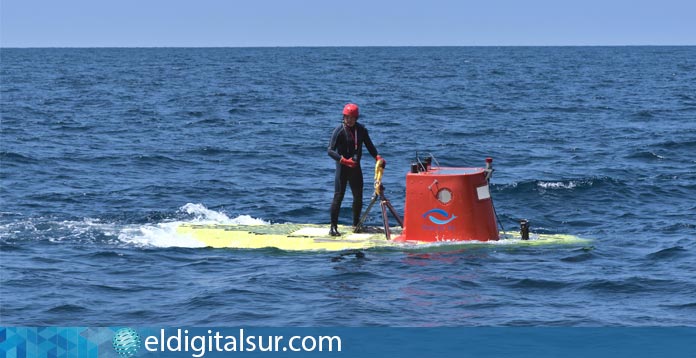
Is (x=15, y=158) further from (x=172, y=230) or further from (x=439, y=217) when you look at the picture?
(x=439, y=217)

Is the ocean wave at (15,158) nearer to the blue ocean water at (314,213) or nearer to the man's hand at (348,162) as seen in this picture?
the blue ocean water at (314,213)

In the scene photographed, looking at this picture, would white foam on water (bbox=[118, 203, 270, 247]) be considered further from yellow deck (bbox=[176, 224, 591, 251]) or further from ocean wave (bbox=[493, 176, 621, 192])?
ocean wave (bbox=[493, 176, 621, 192])

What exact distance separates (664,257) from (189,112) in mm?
28617

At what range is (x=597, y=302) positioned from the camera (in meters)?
11.1

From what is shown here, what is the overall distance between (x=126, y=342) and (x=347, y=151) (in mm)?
5964

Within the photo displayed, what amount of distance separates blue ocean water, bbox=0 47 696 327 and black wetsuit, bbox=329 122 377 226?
1074 mm

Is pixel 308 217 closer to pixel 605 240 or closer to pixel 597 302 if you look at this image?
pixel 605 240

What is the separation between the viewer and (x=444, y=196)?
538 inches

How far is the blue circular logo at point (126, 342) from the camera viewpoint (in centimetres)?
854

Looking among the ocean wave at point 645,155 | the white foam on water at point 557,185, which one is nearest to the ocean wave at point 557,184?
the white foam on water at point 557,185

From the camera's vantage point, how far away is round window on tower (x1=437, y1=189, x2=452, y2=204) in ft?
44.7

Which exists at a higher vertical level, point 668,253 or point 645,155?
point 645,155

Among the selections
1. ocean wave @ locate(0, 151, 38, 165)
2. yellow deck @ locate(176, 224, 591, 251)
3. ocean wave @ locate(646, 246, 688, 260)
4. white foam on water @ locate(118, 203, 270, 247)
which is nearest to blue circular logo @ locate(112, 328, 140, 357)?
yellow deck @ locate(176, 224, 591, 251)

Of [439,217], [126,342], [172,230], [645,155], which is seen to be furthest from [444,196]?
[645,155]
